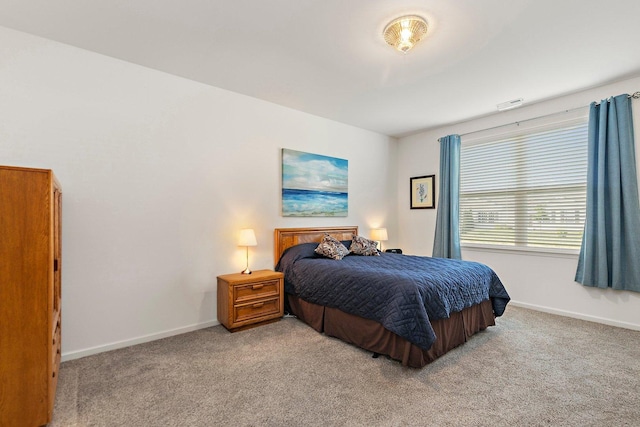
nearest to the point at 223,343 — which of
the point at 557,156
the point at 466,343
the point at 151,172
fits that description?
the point at 151,172

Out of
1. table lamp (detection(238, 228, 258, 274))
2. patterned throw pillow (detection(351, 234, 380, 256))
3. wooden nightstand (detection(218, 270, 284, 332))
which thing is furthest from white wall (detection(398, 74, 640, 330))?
table lamp (detection(238, 228, 258, 274))

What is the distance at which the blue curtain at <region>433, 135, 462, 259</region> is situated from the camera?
4.49 metres

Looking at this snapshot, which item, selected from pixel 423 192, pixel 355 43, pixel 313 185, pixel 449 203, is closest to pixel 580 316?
pixel 449 203

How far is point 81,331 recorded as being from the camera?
2.51 m

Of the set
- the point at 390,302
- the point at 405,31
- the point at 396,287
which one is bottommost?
the point at 390,302

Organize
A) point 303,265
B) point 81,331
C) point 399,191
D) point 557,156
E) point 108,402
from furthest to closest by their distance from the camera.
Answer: point 399,191 → point 557,156 → point 303,265 → point 81,331 → point 108,402

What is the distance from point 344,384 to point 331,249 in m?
1.76

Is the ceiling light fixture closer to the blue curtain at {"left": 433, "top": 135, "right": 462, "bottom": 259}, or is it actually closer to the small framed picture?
the blue curtain at {"left": 433, "top": 135, "right": 462, "bottom": 259}

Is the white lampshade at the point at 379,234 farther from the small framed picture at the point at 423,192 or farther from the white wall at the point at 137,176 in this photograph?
the white wall at the point at 137,176

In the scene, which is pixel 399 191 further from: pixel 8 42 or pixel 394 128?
pixel 8 42

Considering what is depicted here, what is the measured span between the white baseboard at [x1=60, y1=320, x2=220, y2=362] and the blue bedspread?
1.03 meters

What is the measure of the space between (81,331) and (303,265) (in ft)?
6.78

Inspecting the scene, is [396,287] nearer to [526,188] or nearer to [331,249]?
[331,249]

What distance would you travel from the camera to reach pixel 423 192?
5.05m
